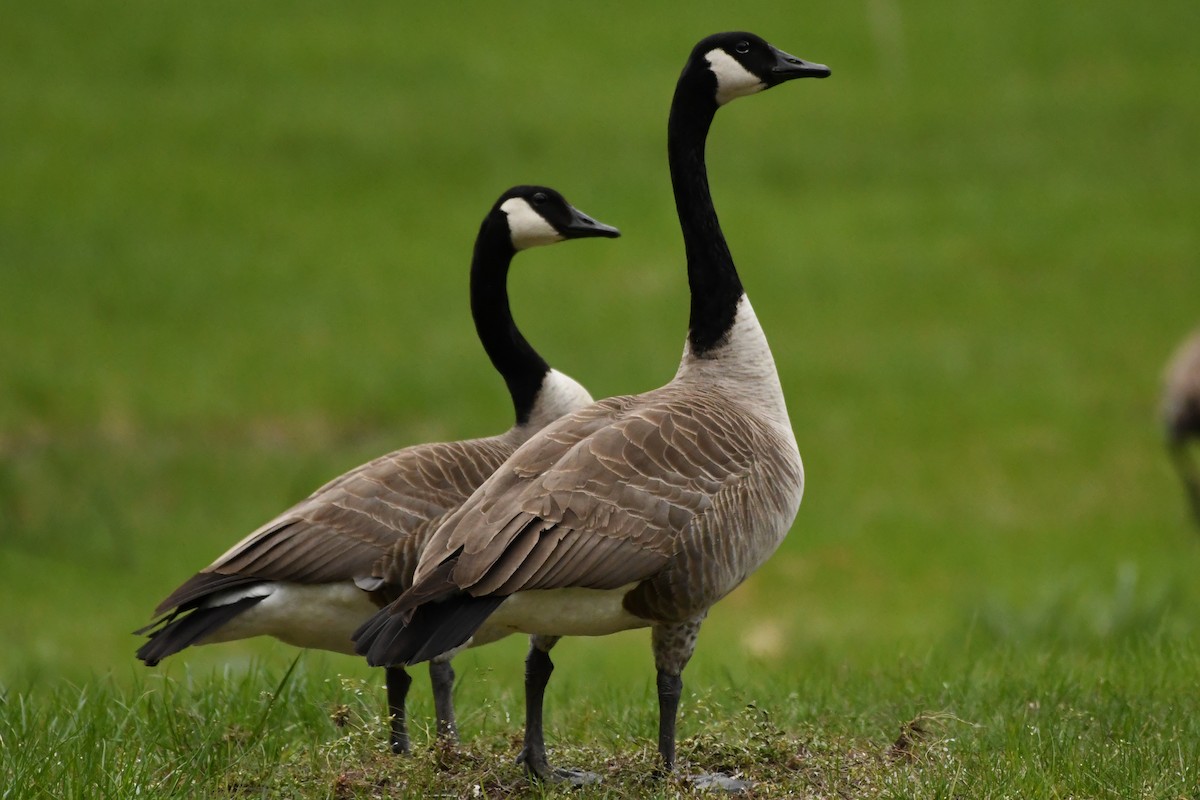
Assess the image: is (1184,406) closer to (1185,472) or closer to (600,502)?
(1185,472)

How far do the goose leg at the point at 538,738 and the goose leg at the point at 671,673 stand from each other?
0.87 ft

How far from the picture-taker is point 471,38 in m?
27.5

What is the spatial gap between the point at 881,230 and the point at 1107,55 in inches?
327

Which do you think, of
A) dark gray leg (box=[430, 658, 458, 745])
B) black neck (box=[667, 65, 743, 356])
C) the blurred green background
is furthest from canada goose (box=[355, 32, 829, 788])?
the blurred green background

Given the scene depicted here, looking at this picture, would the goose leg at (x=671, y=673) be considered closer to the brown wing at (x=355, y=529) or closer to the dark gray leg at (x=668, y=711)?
the dark gray leg at (x=668, y=711)

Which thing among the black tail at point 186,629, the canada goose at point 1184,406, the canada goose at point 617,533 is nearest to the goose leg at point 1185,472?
the canada goose at point 1184,406

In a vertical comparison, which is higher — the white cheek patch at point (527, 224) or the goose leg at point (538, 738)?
the white cheek patch at point (527, 224)

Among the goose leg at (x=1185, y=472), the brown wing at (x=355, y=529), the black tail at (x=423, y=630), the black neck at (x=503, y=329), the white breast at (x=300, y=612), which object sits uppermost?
the black neck at (x=503, y=329)

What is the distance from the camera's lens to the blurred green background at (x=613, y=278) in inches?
541

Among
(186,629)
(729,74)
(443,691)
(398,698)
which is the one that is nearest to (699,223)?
(729,74)

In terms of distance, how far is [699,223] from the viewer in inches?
241

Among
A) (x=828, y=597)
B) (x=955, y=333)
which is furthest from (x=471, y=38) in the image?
(x=828, y=597)

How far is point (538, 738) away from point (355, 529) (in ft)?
3.65

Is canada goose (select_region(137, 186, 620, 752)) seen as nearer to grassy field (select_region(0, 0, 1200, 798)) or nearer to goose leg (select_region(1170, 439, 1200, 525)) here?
grassy field (select_region(0, 0, 1200, 798))
